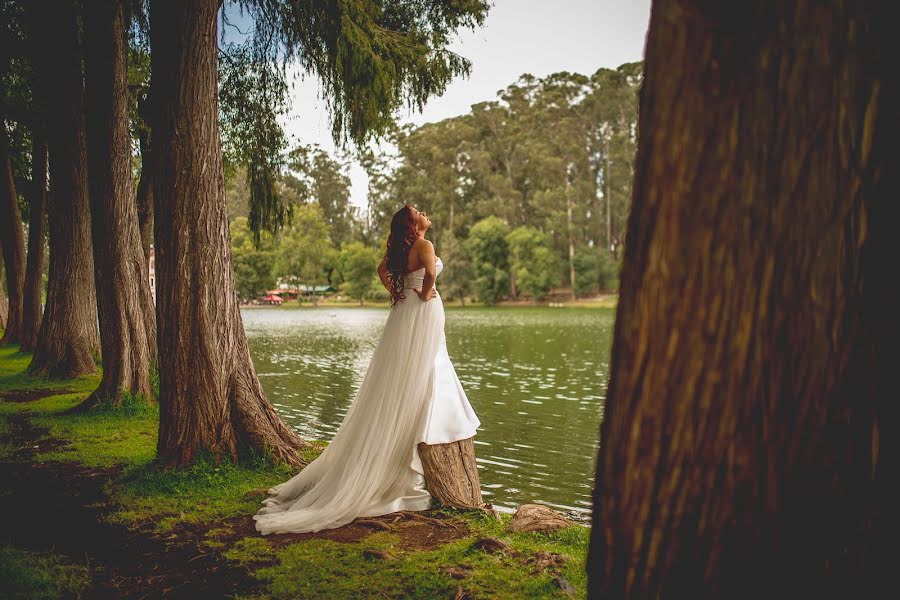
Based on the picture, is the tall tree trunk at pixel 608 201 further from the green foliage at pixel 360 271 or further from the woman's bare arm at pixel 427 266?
the woman's bare arm at pixel 427 266

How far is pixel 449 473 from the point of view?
4.23m

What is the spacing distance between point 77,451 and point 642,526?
562 centimetres

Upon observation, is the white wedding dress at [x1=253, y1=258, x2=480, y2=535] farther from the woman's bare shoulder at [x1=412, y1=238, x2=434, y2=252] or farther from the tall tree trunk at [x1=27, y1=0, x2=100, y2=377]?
the tall tree trunk at [x1=27, y1=0, x2=100, y2=377]

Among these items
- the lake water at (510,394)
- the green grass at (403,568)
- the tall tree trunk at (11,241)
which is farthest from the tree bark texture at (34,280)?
the green grass at (403,568)

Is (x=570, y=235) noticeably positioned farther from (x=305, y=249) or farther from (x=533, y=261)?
(x=305, y=249)

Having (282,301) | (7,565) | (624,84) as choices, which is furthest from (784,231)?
(282,301)

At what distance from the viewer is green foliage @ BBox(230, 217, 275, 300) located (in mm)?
56031

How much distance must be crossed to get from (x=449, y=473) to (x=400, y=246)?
1531 mm

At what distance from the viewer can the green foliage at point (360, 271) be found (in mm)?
60406

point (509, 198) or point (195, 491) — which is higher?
point (509, 198)

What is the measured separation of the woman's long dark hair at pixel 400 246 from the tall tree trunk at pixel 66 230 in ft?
20.4

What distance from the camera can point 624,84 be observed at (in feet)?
170

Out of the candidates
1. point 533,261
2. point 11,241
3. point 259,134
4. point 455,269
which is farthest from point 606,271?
point 259,134

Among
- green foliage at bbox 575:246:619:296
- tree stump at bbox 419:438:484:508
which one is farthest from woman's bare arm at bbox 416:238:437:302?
green foliage at bbox 575:246:619:296
